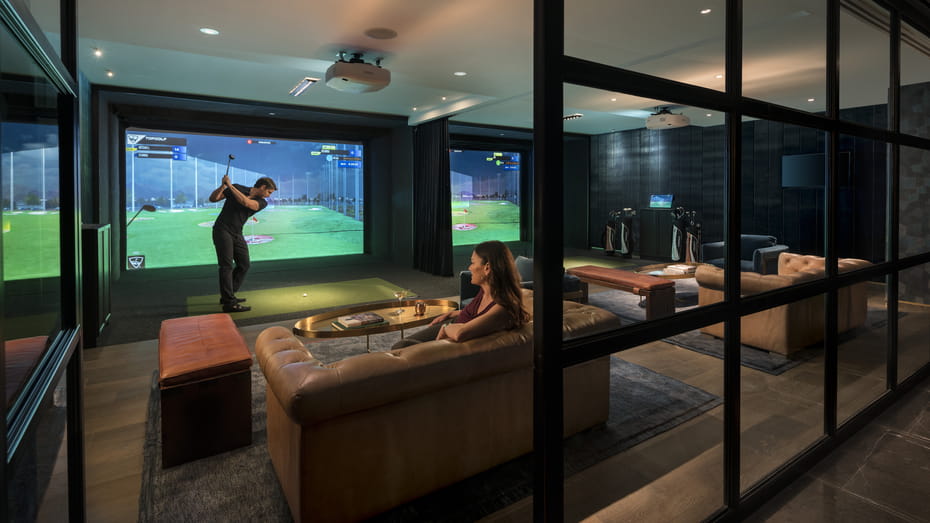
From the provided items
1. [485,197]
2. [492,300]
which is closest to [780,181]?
[485,197]

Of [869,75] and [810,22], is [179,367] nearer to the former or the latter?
[810,22]

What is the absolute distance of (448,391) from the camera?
1.96 m

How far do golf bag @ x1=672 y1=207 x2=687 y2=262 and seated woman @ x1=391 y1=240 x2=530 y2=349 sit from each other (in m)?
7.33

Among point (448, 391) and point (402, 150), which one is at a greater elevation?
point (402, 150)

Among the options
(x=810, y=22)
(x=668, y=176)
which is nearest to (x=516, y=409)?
(x=810, y=22)

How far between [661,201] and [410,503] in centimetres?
891

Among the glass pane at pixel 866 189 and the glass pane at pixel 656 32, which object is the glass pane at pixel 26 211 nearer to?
the glass pane at pixel 656 32

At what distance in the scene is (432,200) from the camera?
8.22 metres

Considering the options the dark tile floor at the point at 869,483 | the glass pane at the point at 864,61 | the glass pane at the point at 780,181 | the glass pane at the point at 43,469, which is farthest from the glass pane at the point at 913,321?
the glass pane at the point at 43,469

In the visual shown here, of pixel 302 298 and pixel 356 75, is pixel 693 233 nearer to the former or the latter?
pixel 302 298

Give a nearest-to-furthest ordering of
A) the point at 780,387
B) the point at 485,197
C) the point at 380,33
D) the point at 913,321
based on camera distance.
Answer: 1. the point at 780,387
2. the point at 380,33
3. the point at 913,321
4. the point at 485,197

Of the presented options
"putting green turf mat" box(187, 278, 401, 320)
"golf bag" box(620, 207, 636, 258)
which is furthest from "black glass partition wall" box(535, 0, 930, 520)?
"golf bag" box(620, 207, 636, 258)

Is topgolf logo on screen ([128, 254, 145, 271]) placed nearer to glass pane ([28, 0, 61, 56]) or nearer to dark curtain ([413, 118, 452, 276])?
dark curtain ([413, 118, 452, 276])

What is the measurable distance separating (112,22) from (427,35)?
92.7 inches
